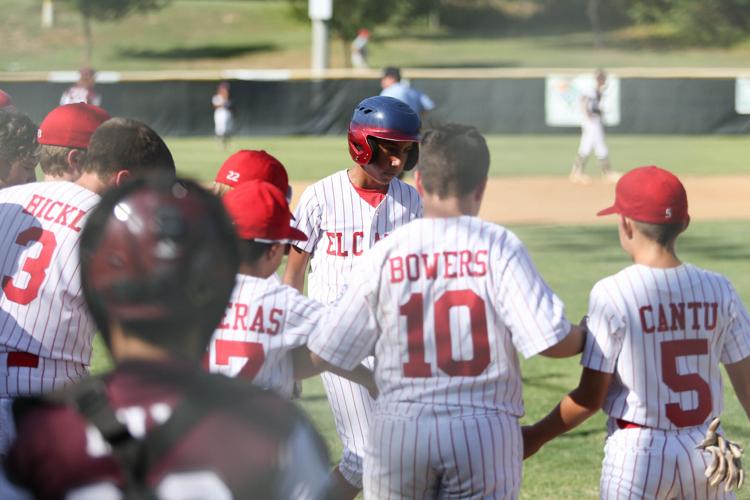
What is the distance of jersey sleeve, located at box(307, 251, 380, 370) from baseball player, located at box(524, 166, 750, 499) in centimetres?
77

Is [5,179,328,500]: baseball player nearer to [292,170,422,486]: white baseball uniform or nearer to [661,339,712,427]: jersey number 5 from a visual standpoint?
[661,339,712,427]: jersey number 5

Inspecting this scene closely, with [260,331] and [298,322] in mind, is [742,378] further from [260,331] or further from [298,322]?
[260,331]

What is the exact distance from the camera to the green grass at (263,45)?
5959 cm

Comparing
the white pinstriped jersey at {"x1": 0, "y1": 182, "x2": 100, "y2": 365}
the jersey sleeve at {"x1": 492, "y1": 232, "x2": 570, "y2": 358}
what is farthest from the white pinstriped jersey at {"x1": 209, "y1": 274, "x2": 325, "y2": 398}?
the white pinstriped jersey at {"x1": 0, "y1": 182, "x2": 100, "y2": 365}

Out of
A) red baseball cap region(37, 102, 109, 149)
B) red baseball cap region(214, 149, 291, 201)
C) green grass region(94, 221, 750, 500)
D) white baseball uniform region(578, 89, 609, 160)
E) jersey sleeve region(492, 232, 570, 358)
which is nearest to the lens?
jersey sleeve region(492, 232, 570, 358)

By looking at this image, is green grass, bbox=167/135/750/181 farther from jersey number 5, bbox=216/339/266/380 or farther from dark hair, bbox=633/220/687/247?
jersey number 5, bbox=216/339/266/380

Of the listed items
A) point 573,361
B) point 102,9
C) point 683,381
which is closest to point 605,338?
point 683,381

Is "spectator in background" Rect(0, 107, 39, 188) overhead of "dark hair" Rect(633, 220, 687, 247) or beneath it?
overhead

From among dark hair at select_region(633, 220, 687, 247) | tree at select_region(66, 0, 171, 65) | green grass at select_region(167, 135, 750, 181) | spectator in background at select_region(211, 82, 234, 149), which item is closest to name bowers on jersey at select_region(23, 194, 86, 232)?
dark hair at select_region(633, 220, 687, 247)

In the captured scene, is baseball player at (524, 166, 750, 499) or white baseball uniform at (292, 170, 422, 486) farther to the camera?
white baseball uniform at (292, 170, 422, 486)

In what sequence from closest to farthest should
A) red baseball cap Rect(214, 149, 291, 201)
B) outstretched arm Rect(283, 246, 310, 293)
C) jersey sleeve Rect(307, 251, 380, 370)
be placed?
jersey sleeve Rect(307, 251, 380, 370) < red baseball cap Rect(214, 149, 291, 201) < outstretched arm Rect(283, 246, 310, 293)

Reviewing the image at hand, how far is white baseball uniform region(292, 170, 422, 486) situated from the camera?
17.6 ft

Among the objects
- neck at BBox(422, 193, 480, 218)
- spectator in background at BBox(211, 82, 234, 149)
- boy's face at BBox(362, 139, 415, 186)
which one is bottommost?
neck at BBox(422, 193, 480, 218)

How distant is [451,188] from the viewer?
144 inches
